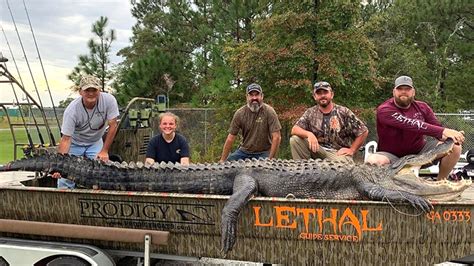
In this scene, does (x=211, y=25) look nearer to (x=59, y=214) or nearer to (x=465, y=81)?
(x=465, y=81)

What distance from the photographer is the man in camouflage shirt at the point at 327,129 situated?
4.45m

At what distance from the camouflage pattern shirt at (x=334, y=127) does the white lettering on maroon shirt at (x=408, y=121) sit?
2.13 ft

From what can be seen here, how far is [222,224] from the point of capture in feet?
9.75

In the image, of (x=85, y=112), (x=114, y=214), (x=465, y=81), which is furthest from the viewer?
(x=465, y=81)

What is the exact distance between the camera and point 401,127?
150 inches

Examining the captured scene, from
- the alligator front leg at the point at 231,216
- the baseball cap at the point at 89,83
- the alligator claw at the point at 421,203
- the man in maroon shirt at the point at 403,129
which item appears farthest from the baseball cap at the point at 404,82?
the baseball cap at the point at 89,83

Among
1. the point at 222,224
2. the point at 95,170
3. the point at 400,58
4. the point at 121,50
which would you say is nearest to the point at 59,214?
the point at 95,170

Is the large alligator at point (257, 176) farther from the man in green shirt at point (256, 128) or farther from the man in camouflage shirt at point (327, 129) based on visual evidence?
the man in green shirt at point (256, 128)

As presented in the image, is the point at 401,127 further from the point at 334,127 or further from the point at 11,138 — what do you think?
the point at 11,138

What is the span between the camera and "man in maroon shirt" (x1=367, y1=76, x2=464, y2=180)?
3795 mm

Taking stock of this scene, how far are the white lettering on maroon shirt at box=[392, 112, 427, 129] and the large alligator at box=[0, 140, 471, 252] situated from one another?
0.29 meters

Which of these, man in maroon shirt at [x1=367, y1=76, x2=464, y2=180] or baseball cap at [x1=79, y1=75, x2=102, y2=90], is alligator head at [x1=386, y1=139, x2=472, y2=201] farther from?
baseball cap at [x1=79, y1=75, x2=102, y2=90]

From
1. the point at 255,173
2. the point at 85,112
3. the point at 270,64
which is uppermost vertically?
the point at 270,64

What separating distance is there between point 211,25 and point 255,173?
16967 mm
